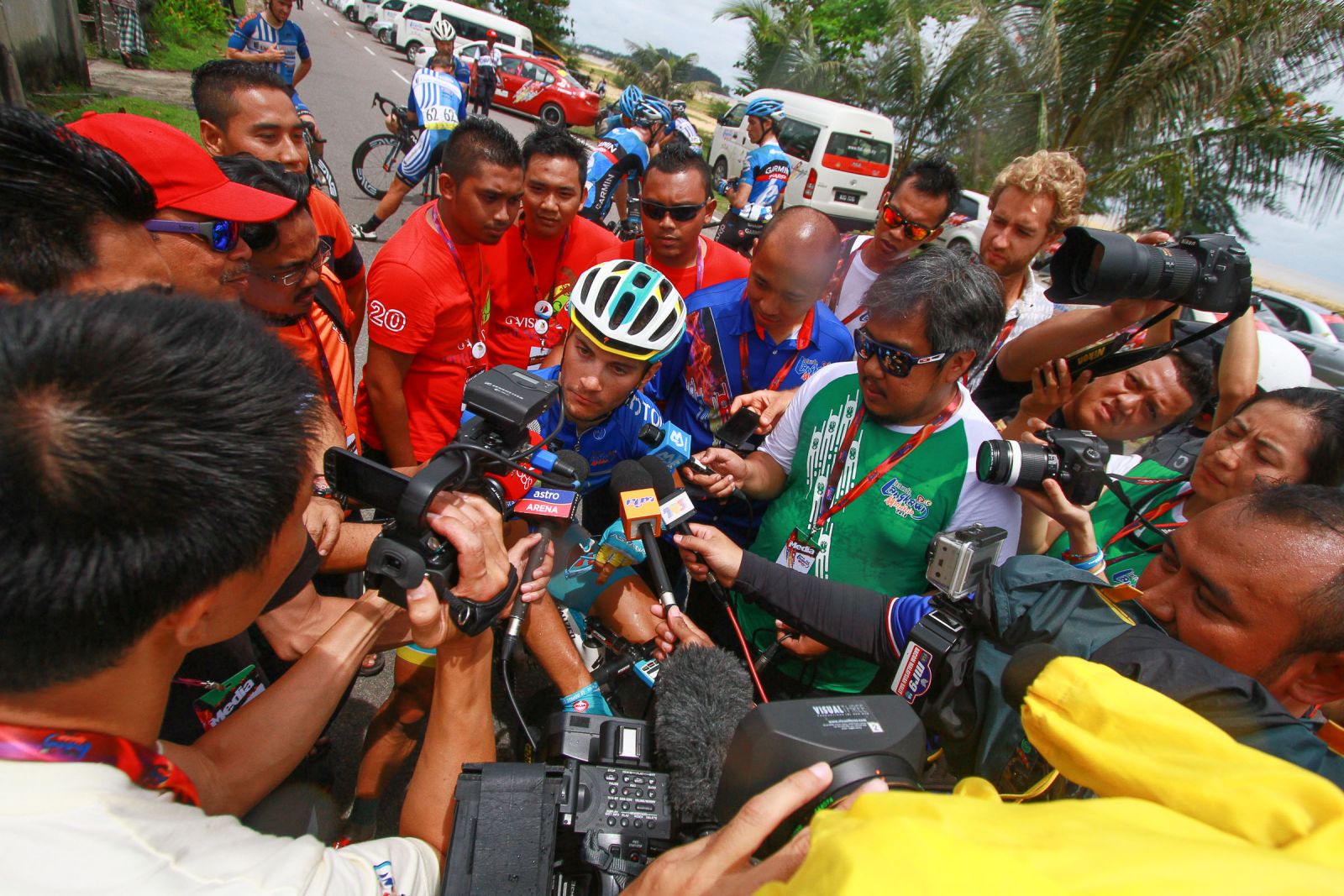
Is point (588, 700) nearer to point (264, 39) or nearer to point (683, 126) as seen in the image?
point (264, 39)

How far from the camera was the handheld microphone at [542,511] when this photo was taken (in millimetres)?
2008

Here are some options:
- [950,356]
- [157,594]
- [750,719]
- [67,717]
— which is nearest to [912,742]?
[750,719]

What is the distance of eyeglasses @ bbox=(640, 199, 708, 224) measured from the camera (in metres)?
4.22

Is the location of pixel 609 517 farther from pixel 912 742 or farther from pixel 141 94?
pixel 141 94

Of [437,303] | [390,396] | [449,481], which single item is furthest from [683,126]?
[449,481]

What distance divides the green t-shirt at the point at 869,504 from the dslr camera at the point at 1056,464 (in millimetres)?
140

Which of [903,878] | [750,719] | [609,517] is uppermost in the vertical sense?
[903,878]

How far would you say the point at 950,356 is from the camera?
2348 mm

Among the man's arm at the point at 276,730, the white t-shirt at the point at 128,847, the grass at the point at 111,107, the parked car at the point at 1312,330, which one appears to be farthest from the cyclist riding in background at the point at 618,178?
the parked car at the point at 1312,330

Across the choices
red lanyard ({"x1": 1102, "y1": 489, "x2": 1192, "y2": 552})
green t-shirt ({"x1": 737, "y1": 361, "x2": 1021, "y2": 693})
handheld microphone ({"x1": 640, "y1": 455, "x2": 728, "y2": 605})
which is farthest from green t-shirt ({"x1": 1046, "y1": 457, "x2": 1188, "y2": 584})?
handheld microphone ({"x1": 640, "y1": 455, "x2": 728, "y2": 605})

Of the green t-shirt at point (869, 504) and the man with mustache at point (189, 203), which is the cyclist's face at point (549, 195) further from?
the green t-shirt at point (869, 504)

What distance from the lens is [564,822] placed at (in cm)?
149

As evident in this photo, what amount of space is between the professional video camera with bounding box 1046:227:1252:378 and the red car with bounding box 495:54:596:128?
23.3 metres

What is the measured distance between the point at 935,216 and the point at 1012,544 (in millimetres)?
2840
